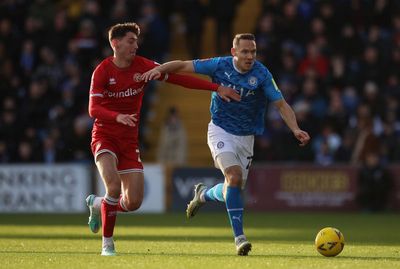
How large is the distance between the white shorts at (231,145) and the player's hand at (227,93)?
602 millimetres

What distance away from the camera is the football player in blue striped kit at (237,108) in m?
12.9

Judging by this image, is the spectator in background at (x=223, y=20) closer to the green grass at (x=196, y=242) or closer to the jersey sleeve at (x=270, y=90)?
the green grass at (x=196, y=242)

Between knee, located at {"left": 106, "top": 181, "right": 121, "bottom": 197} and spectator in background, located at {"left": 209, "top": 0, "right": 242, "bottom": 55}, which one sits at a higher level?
spectator in background, located at {"left": 209, "top": 0, "right": 242, "bottom": 55}

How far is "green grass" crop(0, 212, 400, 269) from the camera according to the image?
1179cm

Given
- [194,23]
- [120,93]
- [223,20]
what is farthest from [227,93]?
[194,23]

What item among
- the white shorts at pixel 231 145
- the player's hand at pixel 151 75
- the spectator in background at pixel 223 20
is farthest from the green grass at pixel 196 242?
the spectator in background at pixel 223 20

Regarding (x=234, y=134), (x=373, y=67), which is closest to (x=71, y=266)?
A: (x=234, y=134)

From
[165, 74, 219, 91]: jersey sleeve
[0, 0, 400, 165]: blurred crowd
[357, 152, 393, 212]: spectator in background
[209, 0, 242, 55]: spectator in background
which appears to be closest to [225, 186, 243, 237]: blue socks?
[165, 74, 219, 91]: jersey sleeve

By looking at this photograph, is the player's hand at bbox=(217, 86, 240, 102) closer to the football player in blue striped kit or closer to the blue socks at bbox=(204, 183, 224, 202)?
the football player in blue striped kit

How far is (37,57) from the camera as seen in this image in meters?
26.9

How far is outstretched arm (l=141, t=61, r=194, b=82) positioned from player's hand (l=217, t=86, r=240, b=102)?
0.52 metres

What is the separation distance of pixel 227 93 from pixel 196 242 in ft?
9.88

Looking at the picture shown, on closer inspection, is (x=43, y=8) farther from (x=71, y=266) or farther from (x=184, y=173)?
(x=71, y=266)

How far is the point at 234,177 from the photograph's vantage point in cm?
1293
